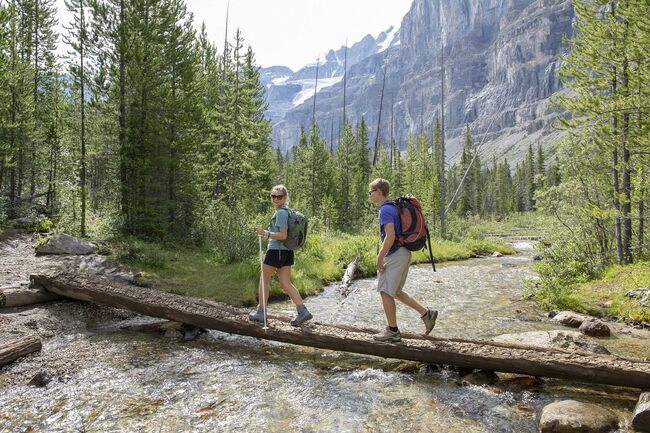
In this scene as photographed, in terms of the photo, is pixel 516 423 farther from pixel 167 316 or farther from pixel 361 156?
pixel 361 156

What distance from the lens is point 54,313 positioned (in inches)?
373

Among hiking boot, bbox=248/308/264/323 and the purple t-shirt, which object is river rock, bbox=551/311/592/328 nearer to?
the purple t-shirt

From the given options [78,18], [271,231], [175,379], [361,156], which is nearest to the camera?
[175,379]

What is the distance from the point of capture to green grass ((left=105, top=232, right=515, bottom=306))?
13219 mm

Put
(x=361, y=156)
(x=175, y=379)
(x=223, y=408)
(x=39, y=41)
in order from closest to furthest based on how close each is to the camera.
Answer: (x=223, y=408)
(x=175, y=379)
(x=39, y=41)
(x=361, y=156)

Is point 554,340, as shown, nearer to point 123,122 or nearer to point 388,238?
point 388,238

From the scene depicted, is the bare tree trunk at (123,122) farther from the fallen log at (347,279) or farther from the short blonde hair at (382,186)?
the short blonde hair at (382,186)

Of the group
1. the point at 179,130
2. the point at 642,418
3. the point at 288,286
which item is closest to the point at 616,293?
the point at 642,418

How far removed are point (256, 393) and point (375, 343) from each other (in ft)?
6.75

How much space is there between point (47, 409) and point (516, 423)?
6005 millimetres

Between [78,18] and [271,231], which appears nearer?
[271,231]

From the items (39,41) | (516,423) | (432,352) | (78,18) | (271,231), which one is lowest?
(516,423)

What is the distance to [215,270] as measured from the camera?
627 inches

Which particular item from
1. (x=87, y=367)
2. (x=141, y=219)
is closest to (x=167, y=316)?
(x=87, y=367)
